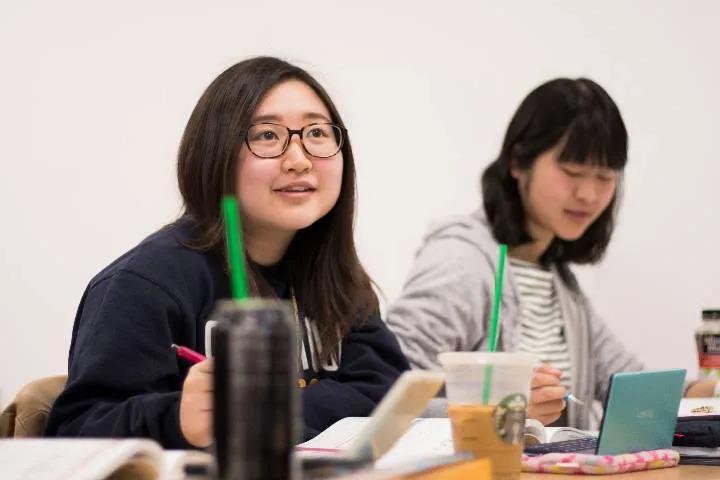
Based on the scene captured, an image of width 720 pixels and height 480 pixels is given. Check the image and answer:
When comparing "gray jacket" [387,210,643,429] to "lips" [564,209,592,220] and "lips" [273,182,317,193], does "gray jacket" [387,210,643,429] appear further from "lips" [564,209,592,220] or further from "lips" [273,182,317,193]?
"lips" [273,182,317,193]

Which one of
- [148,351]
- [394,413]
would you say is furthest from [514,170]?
[394,413]

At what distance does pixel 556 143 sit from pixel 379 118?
663 millimetres

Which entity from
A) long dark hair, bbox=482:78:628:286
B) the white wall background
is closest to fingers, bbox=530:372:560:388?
long dark hair, bbox=482:78:628:286

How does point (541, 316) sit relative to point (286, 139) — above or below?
below

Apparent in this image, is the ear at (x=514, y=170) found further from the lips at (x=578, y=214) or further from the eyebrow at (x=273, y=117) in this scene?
the eyebrow at (x=273, y=117)

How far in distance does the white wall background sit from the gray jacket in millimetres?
534

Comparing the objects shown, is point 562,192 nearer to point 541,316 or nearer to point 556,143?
point 556,143

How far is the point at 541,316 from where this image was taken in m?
2.36

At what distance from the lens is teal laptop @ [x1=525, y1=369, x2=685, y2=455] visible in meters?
1.10

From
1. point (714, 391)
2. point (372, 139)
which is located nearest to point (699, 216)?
point (372, 139)

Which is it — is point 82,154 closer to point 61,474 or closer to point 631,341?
point 631,341

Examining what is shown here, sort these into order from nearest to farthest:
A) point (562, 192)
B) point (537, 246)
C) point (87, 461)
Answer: point (87, 461) < point (562, 192) < point (537, 246)

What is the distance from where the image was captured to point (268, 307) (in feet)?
1.71

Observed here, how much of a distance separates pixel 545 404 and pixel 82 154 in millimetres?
1478
